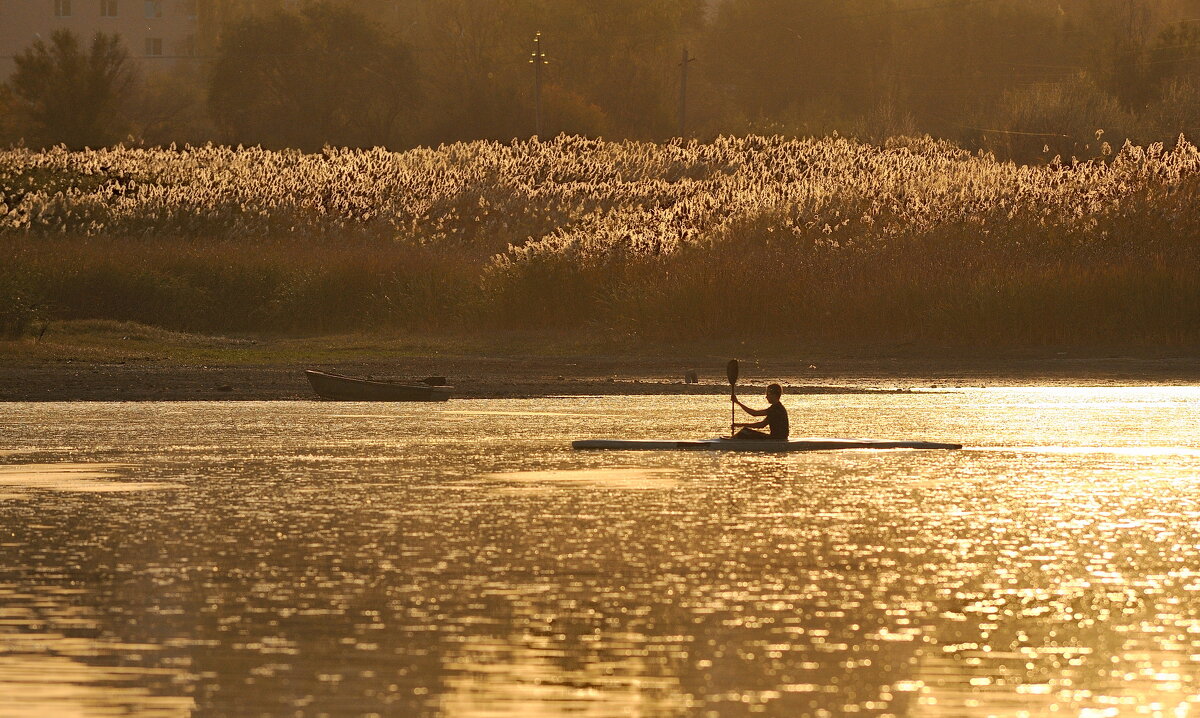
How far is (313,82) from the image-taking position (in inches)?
3310

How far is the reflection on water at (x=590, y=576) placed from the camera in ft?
28.7

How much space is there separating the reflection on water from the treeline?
4284cm

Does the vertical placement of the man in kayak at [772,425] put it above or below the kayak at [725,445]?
above

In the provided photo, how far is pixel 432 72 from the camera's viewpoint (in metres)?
108

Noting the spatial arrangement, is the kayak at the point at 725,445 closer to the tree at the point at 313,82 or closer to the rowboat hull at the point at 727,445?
the rowboat hull at the point at 727,445

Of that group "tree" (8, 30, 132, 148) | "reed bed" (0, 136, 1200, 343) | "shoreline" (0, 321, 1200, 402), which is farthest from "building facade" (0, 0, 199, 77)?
"shoreline" (0, 321, 1200, 402)

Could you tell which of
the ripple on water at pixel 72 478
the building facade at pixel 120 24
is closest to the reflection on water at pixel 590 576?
the ripple on water at pixel 72 478

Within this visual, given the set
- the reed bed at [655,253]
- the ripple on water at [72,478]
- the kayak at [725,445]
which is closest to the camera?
the ripple on water at [72,478]

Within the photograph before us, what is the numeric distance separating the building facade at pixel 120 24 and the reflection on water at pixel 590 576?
126m

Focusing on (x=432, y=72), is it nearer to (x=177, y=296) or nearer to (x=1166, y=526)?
(x=177, y=296)

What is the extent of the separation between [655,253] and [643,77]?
208 ft

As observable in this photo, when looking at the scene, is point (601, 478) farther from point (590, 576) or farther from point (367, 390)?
point (367, 390)

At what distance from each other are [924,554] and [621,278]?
77.4 feet

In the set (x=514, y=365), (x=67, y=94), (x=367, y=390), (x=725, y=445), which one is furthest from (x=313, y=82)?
(x=725, y=445)
